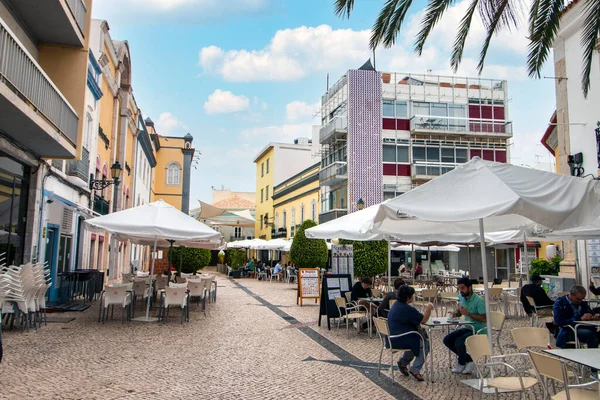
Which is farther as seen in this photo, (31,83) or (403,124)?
(403,124)

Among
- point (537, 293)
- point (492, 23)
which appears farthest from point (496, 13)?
point (537, 293)

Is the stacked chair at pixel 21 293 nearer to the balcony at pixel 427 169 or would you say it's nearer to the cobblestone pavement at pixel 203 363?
the cobblestone pavement at pixel 203 363

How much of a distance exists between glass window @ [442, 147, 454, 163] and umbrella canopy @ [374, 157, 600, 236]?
31.2 meters

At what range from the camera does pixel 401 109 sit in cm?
3666

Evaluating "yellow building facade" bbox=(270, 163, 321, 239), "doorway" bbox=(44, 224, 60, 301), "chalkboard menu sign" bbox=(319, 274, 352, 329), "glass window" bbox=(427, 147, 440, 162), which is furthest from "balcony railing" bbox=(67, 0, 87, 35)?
"yellow building facade" bbox=(270, 163, 321, 239)

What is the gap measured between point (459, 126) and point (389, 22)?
30765mm

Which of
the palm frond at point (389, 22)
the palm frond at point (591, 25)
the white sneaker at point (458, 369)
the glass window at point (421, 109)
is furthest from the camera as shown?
the glass window at point (421, 109)

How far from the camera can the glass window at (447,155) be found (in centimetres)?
3622

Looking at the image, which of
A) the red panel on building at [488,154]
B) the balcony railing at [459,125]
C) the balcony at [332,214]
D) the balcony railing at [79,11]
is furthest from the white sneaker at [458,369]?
the red panel on building at [488,154]

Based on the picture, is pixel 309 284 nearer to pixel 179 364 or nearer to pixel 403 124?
pixel 179 364

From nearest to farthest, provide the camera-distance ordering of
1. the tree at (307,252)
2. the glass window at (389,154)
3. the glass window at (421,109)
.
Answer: the tree at (307,252)
the glass window at (389,154)
the glass window at (421,109)

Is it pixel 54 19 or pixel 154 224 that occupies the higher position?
pixel 54 19

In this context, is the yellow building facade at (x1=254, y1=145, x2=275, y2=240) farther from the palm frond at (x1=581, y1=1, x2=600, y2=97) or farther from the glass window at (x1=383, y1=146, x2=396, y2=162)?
the palm frond at (x1=581, y1=1, x2=600, y2=97)

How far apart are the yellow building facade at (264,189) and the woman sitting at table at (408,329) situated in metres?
44.7
